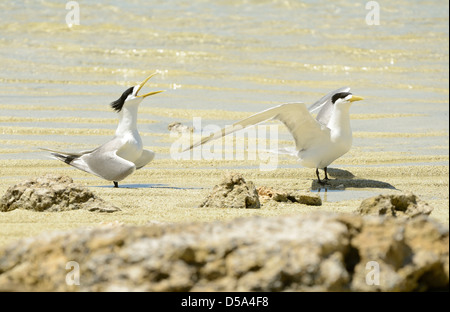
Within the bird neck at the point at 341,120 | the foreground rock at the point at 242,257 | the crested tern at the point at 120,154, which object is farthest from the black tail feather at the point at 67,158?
the foreground rock at the point at 242,257

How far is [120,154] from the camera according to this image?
21.8 ft

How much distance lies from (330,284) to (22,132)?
20.5 feet

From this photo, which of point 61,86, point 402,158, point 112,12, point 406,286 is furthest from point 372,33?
point 406,286

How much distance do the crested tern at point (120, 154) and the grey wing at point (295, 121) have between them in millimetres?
918

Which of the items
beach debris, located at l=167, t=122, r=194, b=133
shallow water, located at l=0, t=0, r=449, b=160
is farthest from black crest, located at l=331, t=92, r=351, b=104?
beach debris, located at l=167, t=122, r=194, b=133

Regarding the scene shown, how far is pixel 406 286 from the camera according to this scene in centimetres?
249

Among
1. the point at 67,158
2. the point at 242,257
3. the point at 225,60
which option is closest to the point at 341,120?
the point at 67,158

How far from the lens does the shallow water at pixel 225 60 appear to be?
9.01m

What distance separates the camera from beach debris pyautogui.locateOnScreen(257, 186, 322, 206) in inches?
208

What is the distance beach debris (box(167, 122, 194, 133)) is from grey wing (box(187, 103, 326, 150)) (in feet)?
5.65

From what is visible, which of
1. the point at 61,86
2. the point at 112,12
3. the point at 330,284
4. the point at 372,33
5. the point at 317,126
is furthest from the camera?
the point at 112,12

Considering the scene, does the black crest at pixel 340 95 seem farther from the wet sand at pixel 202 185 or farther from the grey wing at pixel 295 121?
the wet sand at pixel 202 185

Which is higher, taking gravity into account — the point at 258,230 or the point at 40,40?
the point at 40,40

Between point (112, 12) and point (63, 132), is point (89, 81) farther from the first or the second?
point (112, 12)
